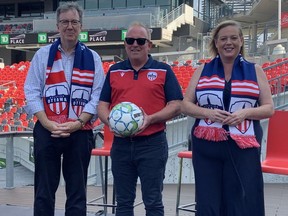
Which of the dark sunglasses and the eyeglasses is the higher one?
the eyeglasses

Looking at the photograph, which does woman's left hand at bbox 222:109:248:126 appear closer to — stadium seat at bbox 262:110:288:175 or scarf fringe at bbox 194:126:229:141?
scarf fringe at bbox 194:126:229:141

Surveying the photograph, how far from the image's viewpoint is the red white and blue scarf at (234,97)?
2840mm

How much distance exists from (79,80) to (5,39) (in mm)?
29515

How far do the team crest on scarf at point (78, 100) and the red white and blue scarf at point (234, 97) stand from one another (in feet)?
2.81

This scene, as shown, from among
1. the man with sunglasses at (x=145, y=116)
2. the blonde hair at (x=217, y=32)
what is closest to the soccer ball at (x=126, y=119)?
the man with sunglasses at (x=145, y=116)

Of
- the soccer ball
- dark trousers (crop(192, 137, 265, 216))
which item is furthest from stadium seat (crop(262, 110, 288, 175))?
the soccer ball

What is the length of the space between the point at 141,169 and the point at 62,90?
2.65 feet

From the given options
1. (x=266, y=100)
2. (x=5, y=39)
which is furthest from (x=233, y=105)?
(x=5, y=39)

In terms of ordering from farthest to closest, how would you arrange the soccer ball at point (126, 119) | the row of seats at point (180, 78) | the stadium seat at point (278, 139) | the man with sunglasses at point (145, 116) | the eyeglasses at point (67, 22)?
the row of seats at point (180, 78)
the stadium seat at point (278, 139)
the eyeglasses at point (67, 22)
the man with sunglasses at point (145, 116)
the soccer ball at point (126, 119)

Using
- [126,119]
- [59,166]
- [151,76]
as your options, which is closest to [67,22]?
[151,76]

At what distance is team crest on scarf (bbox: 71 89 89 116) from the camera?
3227 millimetres

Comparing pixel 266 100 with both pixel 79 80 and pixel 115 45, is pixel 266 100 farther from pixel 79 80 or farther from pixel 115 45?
pixel 115 45

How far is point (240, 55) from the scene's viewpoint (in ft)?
9.84

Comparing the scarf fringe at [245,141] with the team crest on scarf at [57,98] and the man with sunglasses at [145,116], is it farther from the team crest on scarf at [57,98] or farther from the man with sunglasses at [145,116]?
the team crest on scarf at [57,98]
